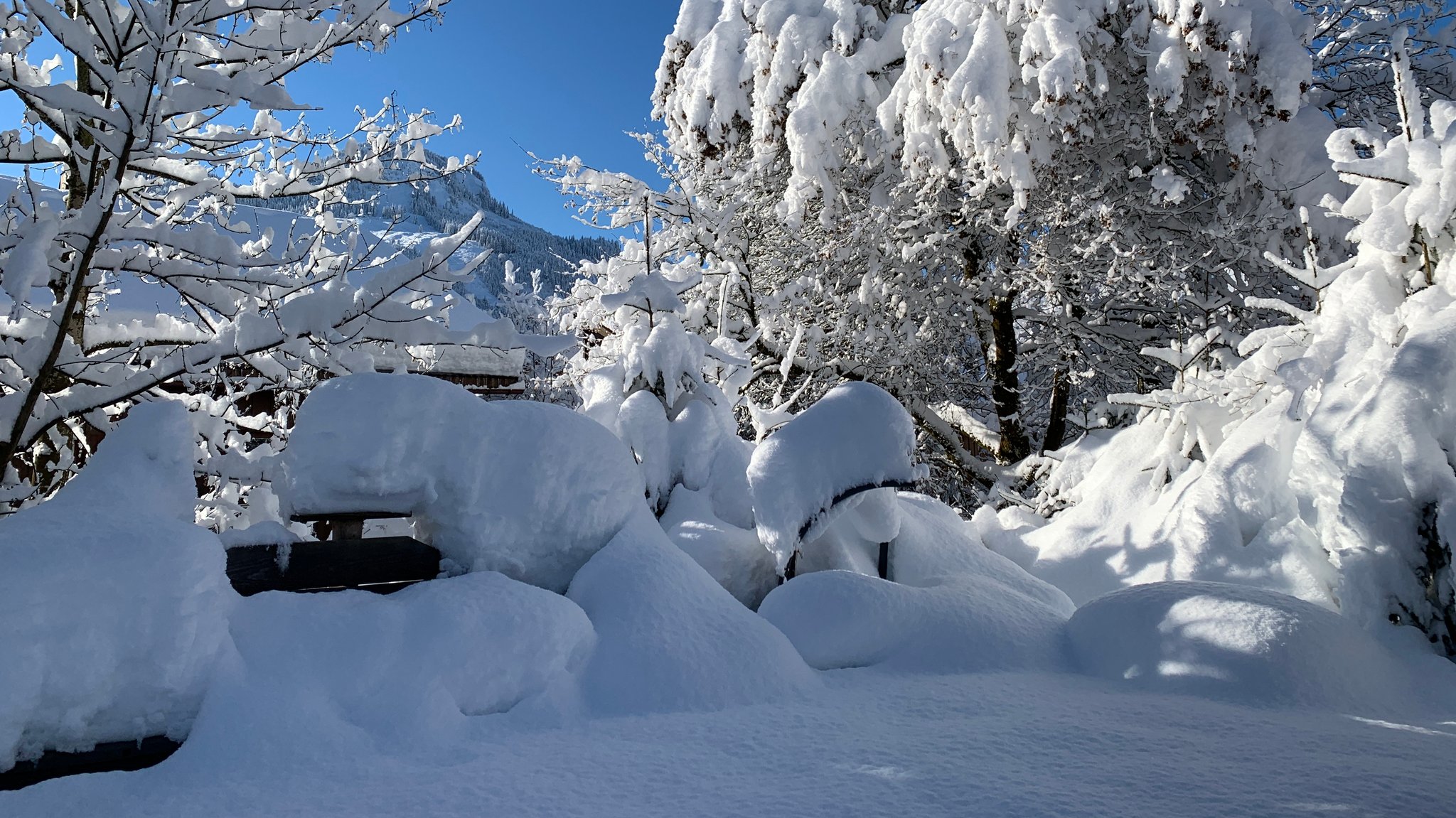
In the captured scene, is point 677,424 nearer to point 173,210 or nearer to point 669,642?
point 669,642

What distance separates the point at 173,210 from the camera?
10.2 ft

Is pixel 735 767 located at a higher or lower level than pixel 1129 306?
lower

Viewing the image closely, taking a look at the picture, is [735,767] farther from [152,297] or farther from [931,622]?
[152,297]

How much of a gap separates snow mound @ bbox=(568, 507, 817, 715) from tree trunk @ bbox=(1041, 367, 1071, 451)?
6473mm

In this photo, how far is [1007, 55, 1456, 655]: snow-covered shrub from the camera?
334 centimetres

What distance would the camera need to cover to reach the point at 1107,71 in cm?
704

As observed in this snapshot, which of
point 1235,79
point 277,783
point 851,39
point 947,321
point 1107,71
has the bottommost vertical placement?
point 277,783

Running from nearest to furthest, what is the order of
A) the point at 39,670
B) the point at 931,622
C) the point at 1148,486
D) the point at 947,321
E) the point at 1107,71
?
the point at 39,670 < the point at 931,622 < the point at 1148,486 < the point at 1107,71 < the point at 947,321

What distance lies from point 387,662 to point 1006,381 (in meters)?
7.64

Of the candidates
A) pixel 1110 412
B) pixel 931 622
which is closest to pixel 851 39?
pixel 1110 412

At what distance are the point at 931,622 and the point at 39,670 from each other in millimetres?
3157

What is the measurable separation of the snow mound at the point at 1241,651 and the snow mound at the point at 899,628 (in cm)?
28

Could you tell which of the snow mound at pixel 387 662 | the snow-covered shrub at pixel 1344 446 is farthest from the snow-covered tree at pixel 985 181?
the snow mound at pixel 387 662

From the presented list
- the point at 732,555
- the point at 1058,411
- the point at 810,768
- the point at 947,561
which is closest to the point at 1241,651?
the point at 947,561
